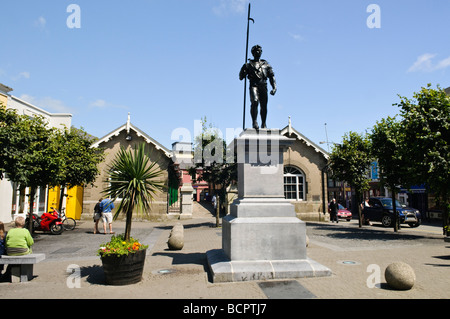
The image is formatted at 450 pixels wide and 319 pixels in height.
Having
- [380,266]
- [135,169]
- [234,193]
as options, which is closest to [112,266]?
[135,169]

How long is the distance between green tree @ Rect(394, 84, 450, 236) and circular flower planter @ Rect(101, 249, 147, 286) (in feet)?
35.9

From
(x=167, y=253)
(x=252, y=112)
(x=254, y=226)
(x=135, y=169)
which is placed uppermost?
(x=252, y=112)

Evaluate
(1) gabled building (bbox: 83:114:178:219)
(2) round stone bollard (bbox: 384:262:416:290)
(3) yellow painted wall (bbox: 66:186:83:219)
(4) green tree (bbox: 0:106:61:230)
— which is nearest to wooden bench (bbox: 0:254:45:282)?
(4) green tree (bbox: 0:106:61:230)

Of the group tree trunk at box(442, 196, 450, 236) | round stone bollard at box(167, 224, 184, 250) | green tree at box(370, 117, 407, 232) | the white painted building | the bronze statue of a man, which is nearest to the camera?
the bronze statue of a man

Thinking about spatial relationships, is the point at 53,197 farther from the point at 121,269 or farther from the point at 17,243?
the point at 121,269

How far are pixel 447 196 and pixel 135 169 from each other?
1240 cm

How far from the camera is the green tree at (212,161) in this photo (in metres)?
17.8

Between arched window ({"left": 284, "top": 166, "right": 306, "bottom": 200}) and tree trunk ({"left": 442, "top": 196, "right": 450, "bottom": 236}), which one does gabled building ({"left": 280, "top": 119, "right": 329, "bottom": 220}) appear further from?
tree trunk ({"left": 442, "top": 196, "right": 450, "bottom": 236})

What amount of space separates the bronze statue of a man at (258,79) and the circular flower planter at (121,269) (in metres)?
4.19

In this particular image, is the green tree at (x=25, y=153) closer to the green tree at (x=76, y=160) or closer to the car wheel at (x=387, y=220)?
the green tree at (x=76, y=160)

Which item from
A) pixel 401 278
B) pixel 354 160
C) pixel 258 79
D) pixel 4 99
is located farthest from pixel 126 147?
pixel 401 278

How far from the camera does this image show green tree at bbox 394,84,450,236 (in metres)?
11.4

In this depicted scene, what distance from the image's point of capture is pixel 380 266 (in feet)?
24.0
